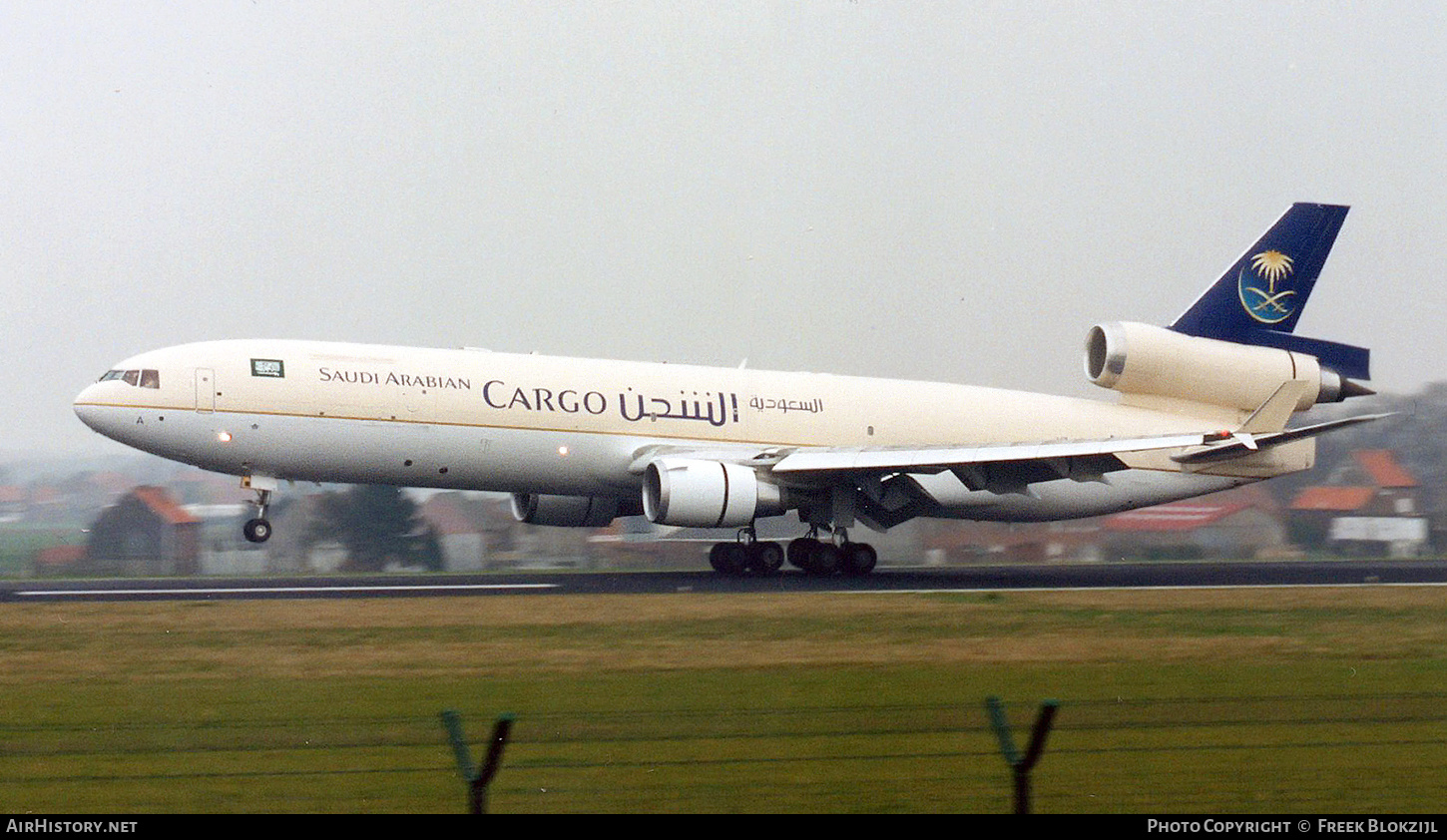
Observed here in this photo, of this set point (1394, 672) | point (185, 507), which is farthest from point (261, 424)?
point (1394, 672)

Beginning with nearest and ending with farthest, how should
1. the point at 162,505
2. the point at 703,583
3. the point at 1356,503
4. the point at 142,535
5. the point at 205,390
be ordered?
1. the point at 205,390
2. the point at 703,583
3. the point at 142,535
4. the point at 162,505
5. the point at 1356,503

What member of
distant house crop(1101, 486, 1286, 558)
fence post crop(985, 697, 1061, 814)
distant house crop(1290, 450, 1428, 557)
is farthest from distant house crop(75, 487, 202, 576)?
fence post crop(985, 697, 1061, 814)

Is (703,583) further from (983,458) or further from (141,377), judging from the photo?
(141,377)

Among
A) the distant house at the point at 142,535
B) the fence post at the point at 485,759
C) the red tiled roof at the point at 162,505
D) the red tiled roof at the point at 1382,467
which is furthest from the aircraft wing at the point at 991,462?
the fence post at the point at 485,759

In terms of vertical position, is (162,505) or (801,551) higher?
(162,505)

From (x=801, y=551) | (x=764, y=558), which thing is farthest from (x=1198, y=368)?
(x=764, y=558)

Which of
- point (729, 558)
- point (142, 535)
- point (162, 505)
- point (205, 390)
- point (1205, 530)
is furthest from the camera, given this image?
point (1205, 530)
